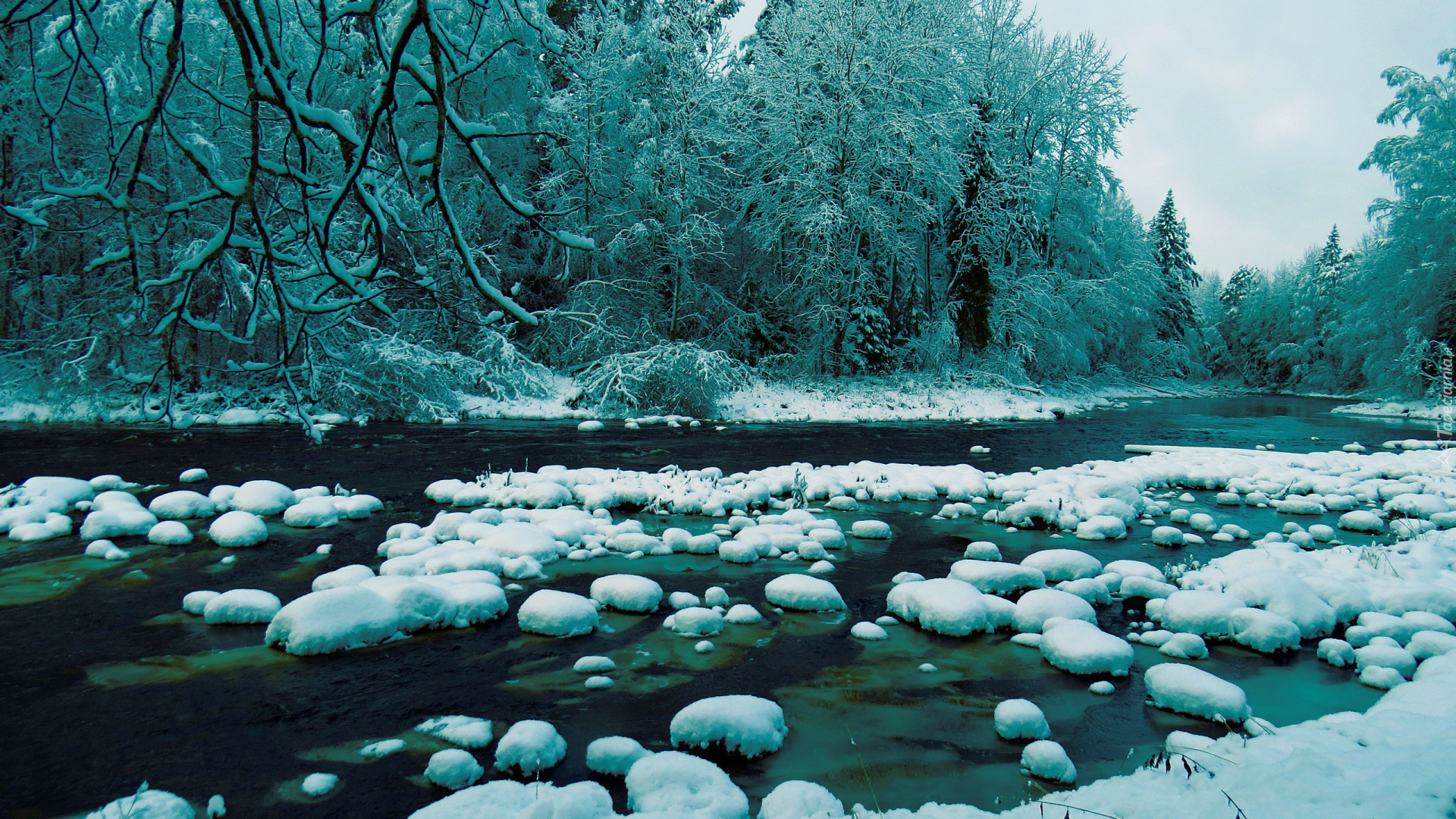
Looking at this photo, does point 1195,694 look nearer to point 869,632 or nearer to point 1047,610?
point 1047,610

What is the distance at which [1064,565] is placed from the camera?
4.84 meters

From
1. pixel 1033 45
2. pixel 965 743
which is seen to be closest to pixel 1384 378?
pixel 1033 45

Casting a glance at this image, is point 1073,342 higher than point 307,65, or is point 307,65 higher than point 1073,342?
point 307,65

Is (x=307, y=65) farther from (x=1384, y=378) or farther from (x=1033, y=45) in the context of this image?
(x=1384, y=378)

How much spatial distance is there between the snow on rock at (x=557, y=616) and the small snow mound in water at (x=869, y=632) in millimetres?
1428

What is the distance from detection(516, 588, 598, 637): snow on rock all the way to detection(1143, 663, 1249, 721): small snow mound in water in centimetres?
275

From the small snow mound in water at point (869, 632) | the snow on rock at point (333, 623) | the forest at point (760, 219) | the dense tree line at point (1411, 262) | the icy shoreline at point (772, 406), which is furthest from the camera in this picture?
the dense tree line at point (1411, 262)

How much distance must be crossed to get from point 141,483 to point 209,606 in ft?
15.1

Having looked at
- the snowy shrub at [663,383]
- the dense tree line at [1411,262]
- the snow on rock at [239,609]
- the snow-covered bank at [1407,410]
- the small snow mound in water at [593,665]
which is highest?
the dense tree line at [1411,262]

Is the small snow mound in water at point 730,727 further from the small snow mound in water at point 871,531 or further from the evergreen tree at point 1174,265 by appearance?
the evergreen tree at point 1174,265

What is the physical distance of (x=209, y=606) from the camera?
3936 mm

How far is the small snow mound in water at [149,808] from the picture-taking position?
2.23m

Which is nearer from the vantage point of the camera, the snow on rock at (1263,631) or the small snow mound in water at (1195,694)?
the small snow mound in water at (1195,694)

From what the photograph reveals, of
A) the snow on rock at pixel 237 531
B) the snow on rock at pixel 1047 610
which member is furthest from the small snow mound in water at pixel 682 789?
the snow on rock at pixel 237 531
